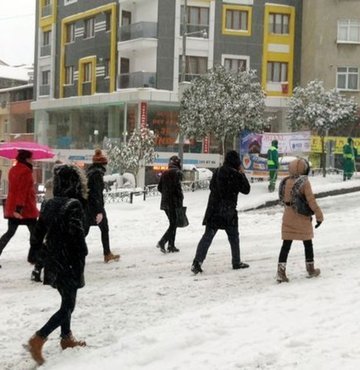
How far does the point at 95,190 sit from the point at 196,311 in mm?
3230

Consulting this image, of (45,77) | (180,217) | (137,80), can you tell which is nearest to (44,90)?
(45,77)

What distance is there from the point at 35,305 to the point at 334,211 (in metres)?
10.4

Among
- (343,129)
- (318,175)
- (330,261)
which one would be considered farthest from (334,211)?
(343,129)

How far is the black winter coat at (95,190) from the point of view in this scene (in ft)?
30.5

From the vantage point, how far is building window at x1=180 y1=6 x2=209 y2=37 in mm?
35938

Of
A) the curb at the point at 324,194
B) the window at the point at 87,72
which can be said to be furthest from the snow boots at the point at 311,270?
the window at the point at 87,72

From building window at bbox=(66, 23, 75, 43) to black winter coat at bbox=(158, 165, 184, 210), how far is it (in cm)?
3365

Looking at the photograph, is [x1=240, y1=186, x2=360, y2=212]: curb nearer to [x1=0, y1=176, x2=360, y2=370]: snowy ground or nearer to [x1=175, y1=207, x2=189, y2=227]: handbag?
[x1=0, y1=176, x2=360, y2=370]: snowy ground

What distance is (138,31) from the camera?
36.4m

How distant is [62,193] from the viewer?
5.40 meters

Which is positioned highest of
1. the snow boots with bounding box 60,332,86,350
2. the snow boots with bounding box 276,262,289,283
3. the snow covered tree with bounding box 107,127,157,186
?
the snow covered tree with bounding box 107,127,157,186

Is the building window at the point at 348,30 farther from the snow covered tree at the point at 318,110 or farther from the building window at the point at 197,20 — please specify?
the snow covered tree at the point at 318,110

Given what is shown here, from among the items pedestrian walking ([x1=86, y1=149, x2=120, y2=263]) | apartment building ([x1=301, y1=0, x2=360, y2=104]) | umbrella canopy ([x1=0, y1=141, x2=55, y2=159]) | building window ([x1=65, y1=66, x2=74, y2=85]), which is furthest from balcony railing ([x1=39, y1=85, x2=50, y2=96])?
pedestrian walking ([x1=86, y1=149, x2=120, y2=263])

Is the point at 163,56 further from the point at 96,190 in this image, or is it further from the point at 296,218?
the point at 296,218
